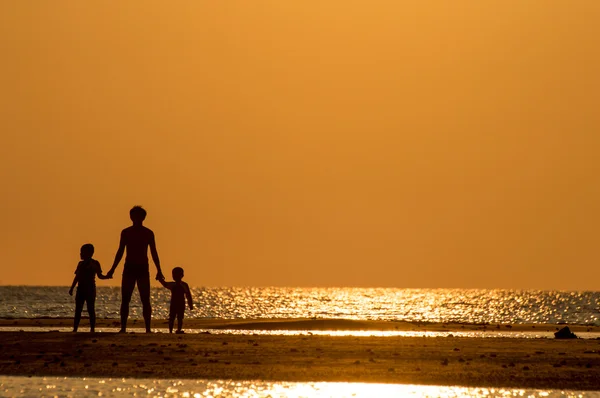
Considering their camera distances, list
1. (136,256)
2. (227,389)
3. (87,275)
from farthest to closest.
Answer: (87,275), (136,256), (227,389)

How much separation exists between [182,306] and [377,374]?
12736mm

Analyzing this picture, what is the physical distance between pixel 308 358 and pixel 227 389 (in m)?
4.85

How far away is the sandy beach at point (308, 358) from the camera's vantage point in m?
21.3

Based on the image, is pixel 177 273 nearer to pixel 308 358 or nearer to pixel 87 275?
pixel 87 275

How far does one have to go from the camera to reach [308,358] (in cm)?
2402

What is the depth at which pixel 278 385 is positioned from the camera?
19984 mm

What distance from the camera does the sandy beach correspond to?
21.3 m

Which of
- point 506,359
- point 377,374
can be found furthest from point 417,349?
point 377,374

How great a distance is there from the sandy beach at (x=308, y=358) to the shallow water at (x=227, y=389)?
0.70 m

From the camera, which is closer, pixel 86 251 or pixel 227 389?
pixel 227 389

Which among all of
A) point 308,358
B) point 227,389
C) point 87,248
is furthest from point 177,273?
point 227,389

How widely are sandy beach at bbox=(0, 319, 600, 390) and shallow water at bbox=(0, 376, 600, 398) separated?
70 cm

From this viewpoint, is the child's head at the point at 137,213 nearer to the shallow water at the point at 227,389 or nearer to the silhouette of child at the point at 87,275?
the silhouette of child at the point at 87,275

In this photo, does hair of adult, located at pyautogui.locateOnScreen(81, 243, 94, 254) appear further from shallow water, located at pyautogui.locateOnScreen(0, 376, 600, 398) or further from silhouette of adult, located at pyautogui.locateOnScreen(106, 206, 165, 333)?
shallow water, located at pyautogui.locateOnScreen(0, 376, 600, 398)
